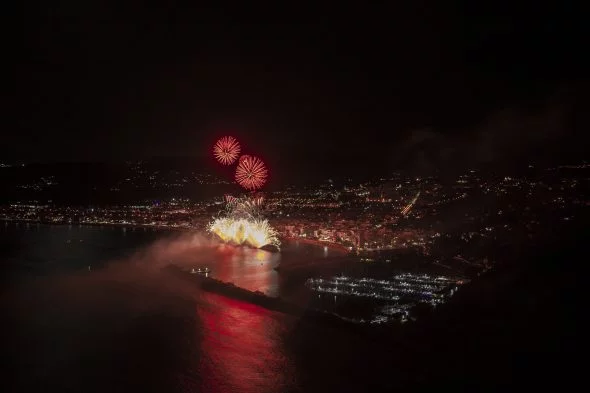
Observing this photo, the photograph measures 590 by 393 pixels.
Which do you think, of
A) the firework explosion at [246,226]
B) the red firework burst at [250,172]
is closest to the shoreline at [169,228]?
the firework explosion at [246,226]

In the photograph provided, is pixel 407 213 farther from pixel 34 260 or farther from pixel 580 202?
pixel 34 260

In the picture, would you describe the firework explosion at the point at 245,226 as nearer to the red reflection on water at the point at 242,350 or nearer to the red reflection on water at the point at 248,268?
the red reflection on water at the point at 248,268

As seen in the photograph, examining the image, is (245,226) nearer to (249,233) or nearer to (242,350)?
(249,233)

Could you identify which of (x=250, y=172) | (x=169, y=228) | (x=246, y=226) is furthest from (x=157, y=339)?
(x=169, y=228)

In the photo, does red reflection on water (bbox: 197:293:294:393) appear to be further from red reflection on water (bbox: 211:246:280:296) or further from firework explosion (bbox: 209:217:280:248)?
firework explosion (bbox: 209:217:280:248)

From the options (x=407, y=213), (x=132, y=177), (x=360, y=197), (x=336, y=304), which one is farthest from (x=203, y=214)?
(x=336, y=304)

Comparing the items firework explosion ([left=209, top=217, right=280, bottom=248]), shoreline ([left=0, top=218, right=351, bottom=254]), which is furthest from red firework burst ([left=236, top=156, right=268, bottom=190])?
shoreline ([left=0, top=218, right=351, bottom=254])

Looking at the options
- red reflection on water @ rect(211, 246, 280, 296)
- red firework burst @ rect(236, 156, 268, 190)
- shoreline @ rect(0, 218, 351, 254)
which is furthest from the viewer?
shoreline @ rect(0, 218, 351, 254)
